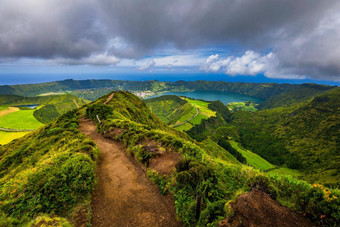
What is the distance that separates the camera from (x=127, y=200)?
11.4m

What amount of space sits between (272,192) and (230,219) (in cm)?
365

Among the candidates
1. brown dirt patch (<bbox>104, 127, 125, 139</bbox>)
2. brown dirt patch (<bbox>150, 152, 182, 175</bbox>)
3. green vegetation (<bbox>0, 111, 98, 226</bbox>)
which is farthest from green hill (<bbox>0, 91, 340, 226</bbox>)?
brown dirt patch (<bbox>104, 127, 125, 139</bbox>)

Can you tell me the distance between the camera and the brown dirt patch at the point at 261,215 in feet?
22.5

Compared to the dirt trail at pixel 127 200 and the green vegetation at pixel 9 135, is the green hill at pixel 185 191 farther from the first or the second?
the green vegetation at pixel 9 135

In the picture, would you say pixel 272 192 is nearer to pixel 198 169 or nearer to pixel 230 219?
pixel 230 219

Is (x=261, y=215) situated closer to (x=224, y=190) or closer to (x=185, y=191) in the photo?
(x=224, y=190)

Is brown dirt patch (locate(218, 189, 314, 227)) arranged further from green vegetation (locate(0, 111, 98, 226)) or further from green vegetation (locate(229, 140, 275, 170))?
green vegetation (locate(229, 140, 275, 170))

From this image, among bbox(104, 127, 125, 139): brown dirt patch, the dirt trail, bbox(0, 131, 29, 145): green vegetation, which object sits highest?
bbox(104, 127, 125, 139): brown dirt patch

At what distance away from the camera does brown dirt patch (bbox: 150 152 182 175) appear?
13.8m

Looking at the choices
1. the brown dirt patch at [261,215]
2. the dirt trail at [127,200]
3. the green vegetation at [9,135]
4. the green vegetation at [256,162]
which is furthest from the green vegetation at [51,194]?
the green vegetation at [256,162]

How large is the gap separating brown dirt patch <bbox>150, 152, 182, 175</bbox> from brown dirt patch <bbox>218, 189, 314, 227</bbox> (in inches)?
272

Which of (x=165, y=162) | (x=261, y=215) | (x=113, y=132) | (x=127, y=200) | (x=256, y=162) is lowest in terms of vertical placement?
(x=256, y=162)

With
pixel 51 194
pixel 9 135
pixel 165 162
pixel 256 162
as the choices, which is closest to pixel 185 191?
pixel 165 162

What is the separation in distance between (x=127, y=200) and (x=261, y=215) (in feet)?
30.2
